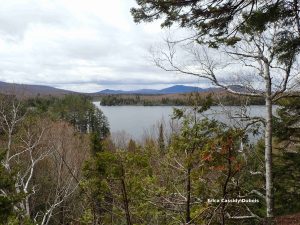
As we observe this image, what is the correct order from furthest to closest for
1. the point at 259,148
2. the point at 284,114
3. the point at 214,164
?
1. the point at 259,148
2. the point at 284,114
3. the point at 214,164

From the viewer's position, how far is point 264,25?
567 cm

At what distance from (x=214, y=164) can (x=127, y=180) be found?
2.11 m

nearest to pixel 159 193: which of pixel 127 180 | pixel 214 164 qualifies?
pixel 127 180

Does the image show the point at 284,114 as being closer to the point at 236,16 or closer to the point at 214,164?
the point at 236,16

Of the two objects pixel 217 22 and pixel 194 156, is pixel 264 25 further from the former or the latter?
pixel 194 156

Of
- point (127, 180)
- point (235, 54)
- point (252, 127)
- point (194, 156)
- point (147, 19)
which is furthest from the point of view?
point (252, 127)

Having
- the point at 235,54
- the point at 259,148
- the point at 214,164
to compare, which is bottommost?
the point at 259,148

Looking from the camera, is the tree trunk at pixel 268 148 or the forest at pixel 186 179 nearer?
the forest at pixel 186 179

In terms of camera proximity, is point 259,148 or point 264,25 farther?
Answer: point 259,148

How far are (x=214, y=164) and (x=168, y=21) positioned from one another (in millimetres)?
2664

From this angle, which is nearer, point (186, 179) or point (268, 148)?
point (186, 179)

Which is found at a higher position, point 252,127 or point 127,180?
point 252,127

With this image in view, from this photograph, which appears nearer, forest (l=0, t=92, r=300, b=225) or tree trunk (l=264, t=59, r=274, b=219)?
forest (l=0, t=92, r=300, b=225)

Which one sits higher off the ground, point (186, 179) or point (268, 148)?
point (268, 148)
